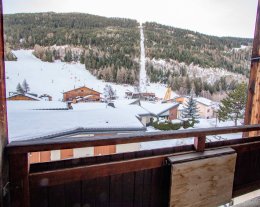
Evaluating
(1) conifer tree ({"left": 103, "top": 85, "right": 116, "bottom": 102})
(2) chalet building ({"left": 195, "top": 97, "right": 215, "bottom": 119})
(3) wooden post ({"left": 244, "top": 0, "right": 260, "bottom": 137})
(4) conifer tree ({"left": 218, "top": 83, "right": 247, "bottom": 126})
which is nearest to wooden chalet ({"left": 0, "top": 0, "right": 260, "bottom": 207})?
(3) wooden post ({"left": 244, "top": 0, "right": 260, "bottom": 137})

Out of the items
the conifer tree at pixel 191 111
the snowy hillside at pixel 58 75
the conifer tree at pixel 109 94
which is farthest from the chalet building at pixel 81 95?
the conifer tree at pixel 191 111

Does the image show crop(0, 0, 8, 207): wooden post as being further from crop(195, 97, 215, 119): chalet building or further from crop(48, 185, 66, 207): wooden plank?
crop(195, 97, 215, 119): chalet building

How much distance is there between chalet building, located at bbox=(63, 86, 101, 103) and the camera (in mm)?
13504

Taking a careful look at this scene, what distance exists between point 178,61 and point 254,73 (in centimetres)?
1958

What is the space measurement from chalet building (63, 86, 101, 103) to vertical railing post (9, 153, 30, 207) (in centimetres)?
1230

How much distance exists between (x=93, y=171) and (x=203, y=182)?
70 centimetres

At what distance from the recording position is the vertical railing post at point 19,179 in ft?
2.84

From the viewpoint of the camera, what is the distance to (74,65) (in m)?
24.1

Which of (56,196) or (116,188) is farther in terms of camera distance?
(116,188)

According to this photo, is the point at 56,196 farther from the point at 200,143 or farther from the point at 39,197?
the point at 200,143

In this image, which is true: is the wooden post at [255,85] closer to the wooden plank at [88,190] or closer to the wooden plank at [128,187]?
the wooden plank at [128,187]

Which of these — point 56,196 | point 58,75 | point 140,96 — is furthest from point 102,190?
point 58,75

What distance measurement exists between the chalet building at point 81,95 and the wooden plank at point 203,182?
1214 centimetres

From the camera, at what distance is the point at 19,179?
87cm
